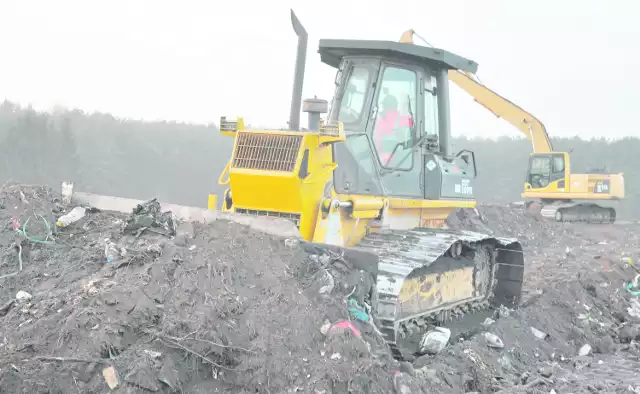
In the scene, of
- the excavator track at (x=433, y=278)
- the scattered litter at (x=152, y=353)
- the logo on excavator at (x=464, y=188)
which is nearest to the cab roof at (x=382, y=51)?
the logo on excavator at (x=464, y=188)

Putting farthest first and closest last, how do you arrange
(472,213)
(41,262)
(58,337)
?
(472,213) → (41,262) → (58,337)

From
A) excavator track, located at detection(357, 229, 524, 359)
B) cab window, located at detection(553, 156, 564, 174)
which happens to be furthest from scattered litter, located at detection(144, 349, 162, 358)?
cab window, located at detection(553, 156, 564, 174)

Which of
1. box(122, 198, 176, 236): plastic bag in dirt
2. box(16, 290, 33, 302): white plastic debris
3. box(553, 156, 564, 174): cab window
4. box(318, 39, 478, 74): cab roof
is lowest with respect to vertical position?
box(16, 290, 33, 302): white plastic debris

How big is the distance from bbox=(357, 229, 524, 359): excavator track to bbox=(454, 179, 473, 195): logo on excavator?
70 cm

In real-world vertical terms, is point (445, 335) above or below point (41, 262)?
below

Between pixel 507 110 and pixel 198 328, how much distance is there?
18148mm

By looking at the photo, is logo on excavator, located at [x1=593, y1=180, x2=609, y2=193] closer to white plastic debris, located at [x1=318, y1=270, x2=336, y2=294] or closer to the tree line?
the tree line

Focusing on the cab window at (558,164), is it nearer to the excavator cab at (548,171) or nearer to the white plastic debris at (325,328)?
the excavator cab at (548,171)

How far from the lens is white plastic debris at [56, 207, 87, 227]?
19.7ft

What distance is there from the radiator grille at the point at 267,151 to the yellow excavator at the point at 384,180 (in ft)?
0.03

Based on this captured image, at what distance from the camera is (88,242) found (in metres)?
5.64

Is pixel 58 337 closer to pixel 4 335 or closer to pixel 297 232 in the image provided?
pixel 4 335

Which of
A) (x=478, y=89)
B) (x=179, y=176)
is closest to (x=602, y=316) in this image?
(x=478, y=89)

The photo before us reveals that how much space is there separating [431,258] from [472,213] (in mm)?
15248
